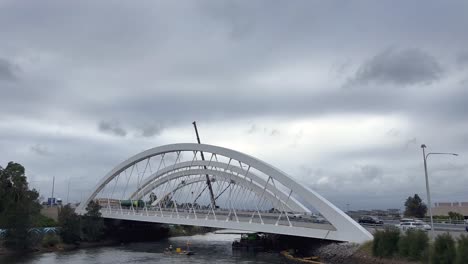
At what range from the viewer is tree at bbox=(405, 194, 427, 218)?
8756cm

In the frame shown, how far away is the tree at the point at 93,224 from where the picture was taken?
7169 cm

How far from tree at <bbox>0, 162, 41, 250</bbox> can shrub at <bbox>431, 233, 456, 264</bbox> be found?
162 feet

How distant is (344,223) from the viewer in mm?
43656

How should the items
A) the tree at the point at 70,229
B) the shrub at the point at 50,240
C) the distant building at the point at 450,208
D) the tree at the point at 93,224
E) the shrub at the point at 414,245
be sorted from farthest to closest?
the distant building at the point at 450,208 < the tree at the point at 93,224 < the tree at the point at 70,229 < the shrub at the point at 50,240 < the shrub at the point at 414,245

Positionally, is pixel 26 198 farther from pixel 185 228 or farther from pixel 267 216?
pixel 185 228

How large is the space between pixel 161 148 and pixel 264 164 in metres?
24.5

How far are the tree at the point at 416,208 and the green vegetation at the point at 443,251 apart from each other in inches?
2530

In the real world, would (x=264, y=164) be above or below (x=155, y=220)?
above

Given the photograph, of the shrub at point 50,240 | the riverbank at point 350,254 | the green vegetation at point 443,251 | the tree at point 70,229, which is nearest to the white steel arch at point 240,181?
the riverbank at point 350,254

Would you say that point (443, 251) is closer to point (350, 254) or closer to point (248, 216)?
point (350, 254)

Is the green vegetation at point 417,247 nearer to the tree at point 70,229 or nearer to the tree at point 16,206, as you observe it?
the tree at point 16,206

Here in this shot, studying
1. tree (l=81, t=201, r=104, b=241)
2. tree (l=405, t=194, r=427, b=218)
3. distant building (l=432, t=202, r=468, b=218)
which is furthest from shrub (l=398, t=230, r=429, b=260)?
tree (l=405, t=194, r=427, b=218)

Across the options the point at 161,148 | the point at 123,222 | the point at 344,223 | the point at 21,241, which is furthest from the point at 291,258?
the point at 123,222

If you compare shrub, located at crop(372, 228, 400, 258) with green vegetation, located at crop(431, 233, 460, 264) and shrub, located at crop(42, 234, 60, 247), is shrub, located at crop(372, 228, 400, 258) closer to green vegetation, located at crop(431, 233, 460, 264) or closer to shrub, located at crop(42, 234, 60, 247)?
green vegetation, located at crop(431, 233, 460, 264)
